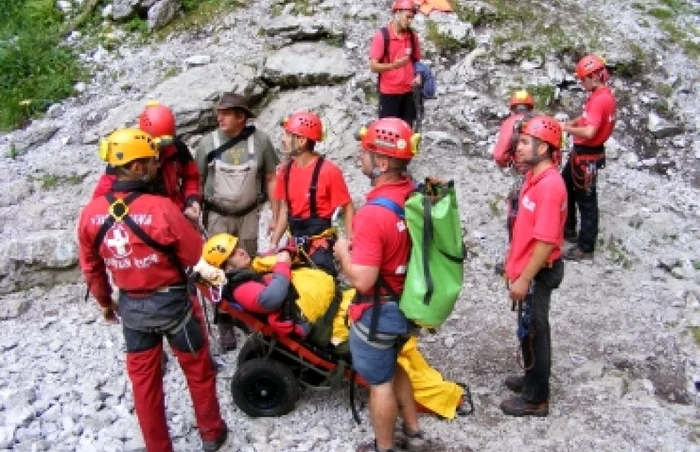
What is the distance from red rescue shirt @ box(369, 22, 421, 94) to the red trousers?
429 centimetres

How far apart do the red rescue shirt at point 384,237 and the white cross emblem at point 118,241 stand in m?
1.41

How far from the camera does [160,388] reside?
4.72 m

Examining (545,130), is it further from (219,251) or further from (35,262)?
(35,262)

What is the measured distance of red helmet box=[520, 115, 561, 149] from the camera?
15.8 ft

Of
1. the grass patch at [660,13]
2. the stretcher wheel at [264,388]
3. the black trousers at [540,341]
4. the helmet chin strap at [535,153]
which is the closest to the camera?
the helmet chin strap at [535,153]

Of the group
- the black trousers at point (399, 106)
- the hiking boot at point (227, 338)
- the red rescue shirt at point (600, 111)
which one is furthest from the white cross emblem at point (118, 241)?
the red rescue shirt at point (600, 111)

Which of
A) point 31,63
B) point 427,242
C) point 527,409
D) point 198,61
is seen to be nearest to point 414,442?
point 527,409

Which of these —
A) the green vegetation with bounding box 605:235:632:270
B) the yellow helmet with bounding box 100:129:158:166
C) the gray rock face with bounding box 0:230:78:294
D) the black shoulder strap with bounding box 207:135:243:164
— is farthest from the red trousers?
the green vegetation with bounding box 605:235:632:270

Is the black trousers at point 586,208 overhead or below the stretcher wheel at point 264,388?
below

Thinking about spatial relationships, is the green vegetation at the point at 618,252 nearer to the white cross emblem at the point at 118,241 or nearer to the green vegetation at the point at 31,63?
the white cross emblem at the point at 118,241

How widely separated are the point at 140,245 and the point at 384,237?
60.1 inches

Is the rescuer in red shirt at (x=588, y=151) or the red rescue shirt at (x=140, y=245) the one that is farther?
the rescuer in red shirt at (x=588, y=151)

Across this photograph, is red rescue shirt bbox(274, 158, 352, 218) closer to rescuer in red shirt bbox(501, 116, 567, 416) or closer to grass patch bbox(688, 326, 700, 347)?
rescuer in red shirt bbox(501, 116, 567, 416)

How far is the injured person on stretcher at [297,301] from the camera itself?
5.03 metres
